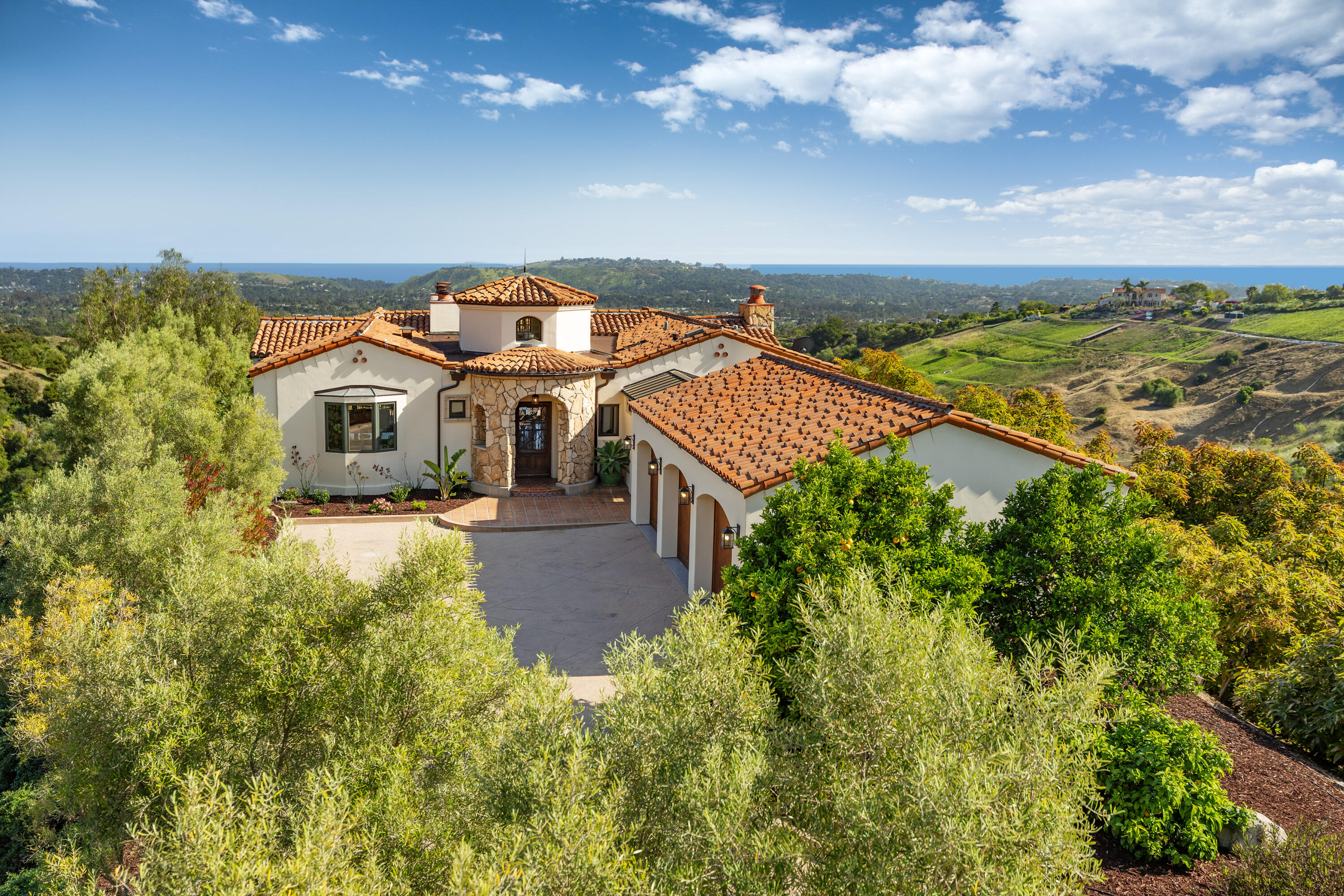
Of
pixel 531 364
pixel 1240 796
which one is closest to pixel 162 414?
pixel 531 364

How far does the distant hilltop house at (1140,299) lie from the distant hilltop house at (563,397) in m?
73.2

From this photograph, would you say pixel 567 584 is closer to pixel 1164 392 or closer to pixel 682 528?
pixel 682 528

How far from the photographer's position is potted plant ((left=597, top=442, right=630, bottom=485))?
23.7 metres

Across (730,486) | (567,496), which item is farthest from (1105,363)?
(730,486)

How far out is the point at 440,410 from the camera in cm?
2259

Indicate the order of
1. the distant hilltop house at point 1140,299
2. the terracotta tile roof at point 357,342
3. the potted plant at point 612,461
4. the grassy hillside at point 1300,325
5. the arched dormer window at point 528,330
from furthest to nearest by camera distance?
the distant hilltop house at point 1140,299, the grassy hillside at point 1300,325, the arched dormer window at point 528,330, the potted plant at point 612,461, the terracotta tile roof at point 357,342

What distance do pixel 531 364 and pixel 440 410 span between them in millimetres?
3124

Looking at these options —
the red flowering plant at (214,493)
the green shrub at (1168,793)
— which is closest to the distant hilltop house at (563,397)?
the green shrub at (1168,793)

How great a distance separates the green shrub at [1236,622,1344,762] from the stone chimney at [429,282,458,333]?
83.7 ft

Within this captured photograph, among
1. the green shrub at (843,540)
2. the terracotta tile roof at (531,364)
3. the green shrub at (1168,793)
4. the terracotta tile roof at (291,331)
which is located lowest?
the green shrub at (1168,793)

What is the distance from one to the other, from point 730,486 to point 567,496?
10963 millimetres

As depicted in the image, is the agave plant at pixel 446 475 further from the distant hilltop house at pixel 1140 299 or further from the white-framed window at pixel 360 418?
the distant hilltop house at pixel 1140 299

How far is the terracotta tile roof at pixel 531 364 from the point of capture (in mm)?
21641

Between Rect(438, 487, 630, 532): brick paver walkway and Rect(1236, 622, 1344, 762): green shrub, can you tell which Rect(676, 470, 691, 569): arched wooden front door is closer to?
Rect(438, 487, 630, 532): brick paver walkway
